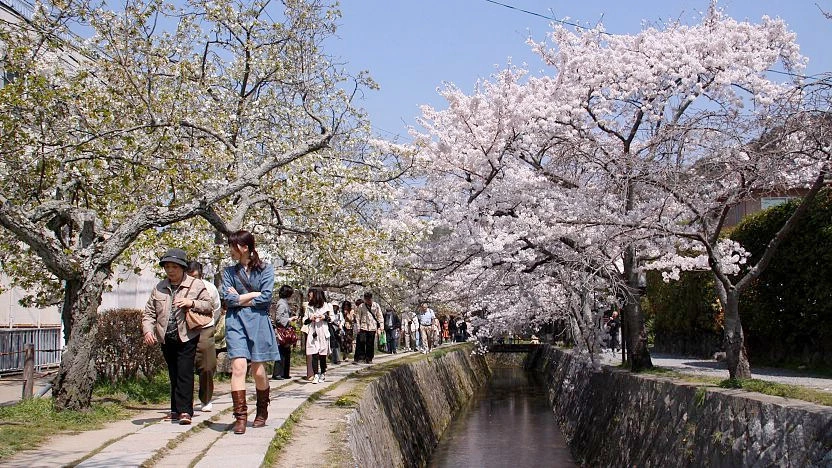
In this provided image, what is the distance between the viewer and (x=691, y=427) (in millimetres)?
7793

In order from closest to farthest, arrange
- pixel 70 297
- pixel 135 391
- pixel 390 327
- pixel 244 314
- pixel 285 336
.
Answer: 1. pixel 244 314
2. pixel 70 297
3. pixel 135 391
4. pixel 285 336
5. pixel 390 327

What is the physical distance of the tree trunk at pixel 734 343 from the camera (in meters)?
8.95

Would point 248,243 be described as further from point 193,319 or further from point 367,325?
point 367,325

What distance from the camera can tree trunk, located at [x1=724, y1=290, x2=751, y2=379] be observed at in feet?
29.3

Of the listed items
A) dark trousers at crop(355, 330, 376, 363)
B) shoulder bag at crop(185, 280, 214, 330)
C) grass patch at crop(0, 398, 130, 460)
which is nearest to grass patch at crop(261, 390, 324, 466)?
shoulder bag at crop(185, 280, 214, 330)

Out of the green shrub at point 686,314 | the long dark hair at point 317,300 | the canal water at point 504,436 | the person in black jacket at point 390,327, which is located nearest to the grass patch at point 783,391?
the canal water at point 504,436

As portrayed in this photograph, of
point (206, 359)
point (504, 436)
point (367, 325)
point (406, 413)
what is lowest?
point (504, 436)

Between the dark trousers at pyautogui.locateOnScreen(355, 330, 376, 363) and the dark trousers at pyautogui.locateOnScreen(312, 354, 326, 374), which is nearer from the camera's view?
the dark trousers at pyautogui.locateOnScreen(312, 354, 326, 374)

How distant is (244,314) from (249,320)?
67 millimetres

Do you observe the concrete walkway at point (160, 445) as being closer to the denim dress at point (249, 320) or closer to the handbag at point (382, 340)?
the denim dress at point (249, 320)

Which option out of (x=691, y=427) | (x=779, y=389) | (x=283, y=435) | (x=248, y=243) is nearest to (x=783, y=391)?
(x=779, y=389)

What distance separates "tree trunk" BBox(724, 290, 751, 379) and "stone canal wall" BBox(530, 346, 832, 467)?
2.46 feet

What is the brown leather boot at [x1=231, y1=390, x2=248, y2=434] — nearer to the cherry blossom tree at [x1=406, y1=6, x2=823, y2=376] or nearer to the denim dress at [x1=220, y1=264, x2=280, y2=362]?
the denim dress at [x1=220, y1=264, x2=280, y2=362]

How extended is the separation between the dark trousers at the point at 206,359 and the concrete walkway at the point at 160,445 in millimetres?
241
